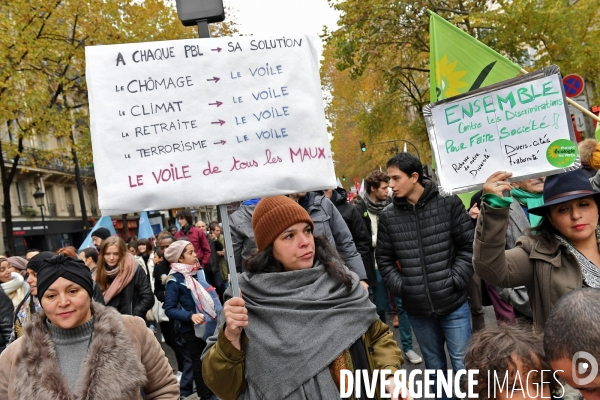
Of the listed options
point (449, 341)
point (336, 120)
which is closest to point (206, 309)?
point (449, 341)

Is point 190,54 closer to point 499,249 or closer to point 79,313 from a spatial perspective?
point 79,313

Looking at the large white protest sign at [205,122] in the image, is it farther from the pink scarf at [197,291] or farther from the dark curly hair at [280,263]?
the pink scarf at [197,291]

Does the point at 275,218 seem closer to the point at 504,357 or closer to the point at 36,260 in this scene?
the point at 504,357

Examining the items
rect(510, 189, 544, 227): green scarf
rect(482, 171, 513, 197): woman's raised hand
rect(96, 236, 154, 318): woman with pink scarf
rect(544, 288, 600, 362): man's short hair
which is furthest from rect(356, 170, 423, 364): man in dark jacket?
rect(544, 288, 600, 362): man's short hair

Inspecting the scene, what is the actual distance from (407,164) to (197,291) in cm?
282

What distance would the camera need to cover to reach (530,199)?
4531 mm

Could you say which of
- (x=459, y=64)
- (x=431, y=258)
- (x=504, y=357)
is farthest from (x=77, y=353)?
(x=459, y=64)

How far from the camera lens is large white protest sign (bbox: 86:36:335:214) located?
8.39 ft

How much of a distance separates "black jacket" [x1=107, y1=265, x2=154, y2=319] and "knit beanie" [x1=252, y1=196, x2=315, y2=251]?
12.7ft

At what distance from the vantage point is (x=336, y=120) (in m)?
38.0

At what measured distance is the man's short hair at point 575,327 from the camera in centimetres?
146

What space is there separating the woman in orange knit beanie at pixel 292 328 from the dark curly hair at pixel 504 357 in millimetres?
461

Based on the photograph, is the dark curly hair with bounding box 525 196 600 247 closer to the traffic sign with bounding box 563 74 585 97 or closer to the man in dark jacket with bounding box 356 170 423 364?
the man in dark jacket with bounding box 356 170 423 364

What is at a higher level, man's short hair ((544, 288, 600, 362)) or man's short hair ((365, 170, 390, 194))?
man's short hair ((365, 170, 390, 194))
